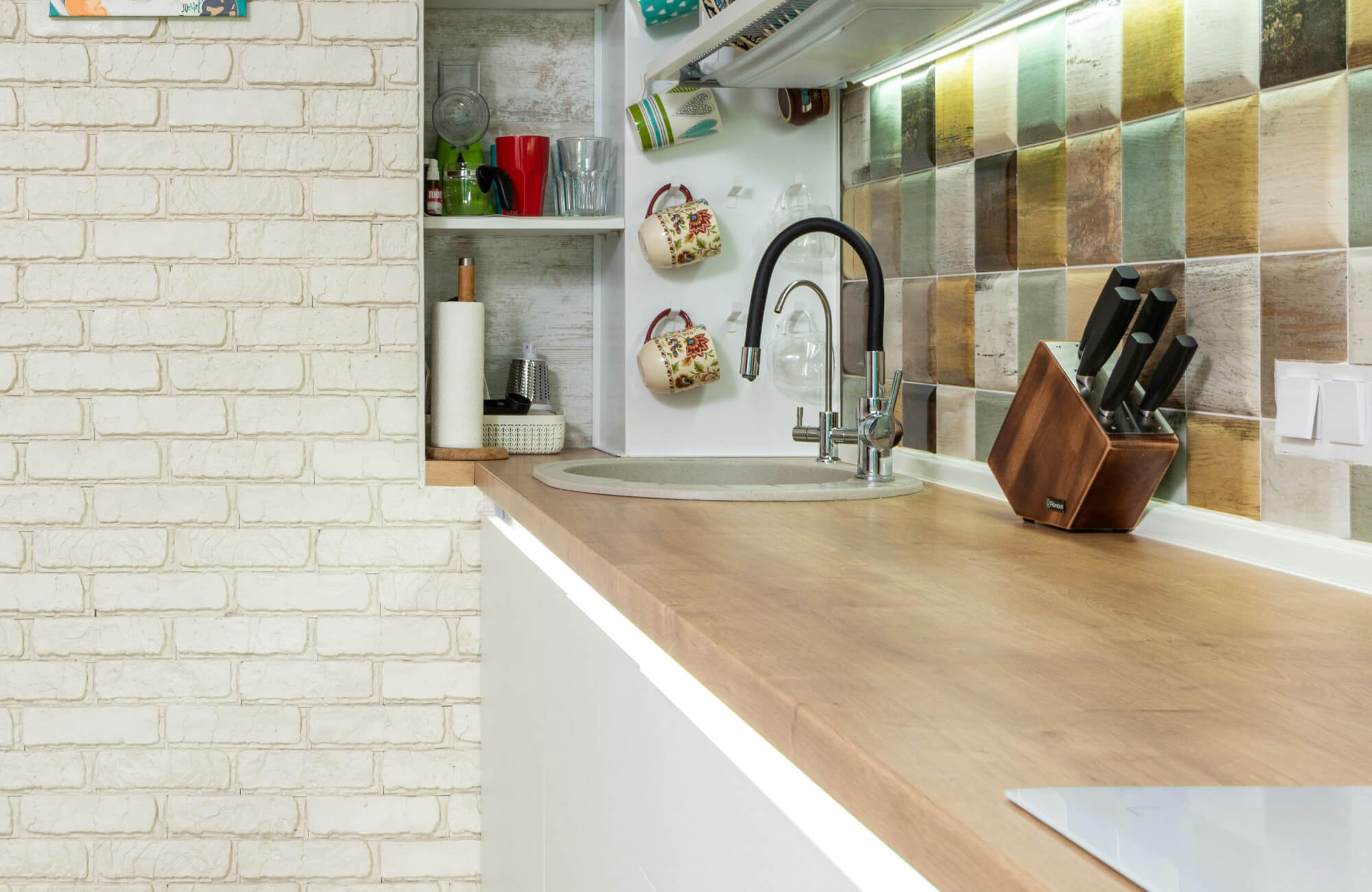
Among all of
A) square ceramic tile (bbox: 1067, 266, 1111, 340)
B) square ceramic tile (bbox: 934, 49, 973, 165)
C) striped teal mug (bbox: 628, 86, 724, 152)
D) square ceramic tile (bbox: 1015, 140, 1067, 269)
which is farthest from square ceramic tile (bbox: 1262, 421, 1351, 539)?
striped teal mug (bbox: 628, 86, 724, 152)

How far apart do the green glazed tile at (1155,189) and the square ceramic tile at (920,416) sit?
21.3 inches

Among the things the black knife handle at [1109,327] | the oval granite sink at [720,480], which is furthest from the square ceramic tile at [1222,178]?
the oval granite sink at [720,480]

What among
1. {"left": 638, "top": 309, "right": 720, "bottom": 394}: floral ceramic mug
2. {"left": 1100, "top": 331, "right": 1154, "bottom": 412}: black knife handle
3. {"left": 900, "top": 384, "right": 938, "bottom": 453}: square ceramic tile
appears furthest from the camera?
{"left": 638, "top": 309, "right": 720, "bottom": 394}: floral ceramic mug

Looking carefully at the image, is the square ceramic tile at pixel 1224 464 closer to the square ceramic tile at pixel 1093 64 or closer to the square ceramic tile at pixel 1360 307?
the square ceramic tile at pixel 1360 307

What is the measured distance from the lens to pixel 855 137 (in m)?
2.19

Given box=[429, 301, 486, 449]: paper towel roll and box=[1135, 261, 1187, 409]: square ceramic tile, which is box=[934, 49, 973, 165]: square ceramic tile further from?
box=[429, 301, 486, 449]: paper towel roll

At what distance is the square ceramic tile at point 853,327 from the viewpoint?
2.18 meters

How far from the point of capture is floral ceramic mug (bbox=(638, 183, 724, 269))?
210 centimetres

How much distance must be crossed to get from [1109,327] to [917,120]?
82 cm

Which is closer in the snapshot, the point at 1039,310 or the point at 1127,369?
the point at 1127,369

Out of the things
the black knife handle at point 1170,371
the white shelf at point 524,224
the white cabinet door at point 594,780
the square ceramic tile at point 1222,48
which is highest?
the square ceramic tile at point 1222,48

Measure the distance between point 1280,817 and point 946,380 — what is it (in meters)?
1.43

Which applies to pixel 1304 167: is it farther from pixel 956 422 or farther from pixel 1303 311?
pixel 956 422

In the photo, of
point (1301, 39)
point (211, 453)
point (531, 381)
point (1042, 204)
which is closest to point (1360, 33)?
point (1301, 39)
